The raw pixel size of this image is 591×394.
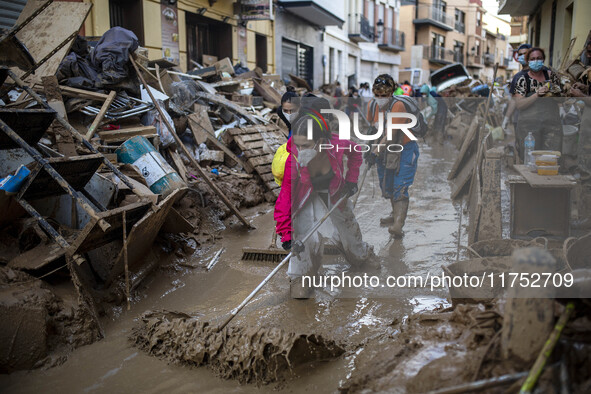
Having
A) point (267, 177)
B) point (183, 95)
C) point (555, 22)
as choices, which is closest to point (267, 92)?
point (183, 95)

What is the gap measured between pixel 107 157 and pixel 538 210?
468 centimetres

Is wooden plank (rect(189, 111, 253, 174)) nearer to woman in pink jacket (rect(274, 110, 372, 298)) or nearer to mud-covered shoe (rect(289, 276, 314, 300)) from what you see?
woman in pink jacket (rect(274, 110, 372, 298))

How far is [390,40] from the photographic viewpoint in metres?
36.8

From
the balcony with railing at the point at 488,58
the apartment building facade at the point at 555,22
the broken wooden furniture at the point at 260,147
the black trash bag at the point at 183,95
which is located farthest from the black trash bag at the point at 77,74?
the balcony with railing at the point at 488,58

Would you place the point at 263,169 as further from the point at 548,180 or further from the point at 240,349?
the point at 240,349

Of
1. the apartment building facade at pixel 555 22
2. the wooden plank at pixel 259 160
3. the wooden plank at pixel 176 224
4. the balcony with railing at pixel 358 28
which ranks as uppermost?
the balcony with railing at pixel 358 28

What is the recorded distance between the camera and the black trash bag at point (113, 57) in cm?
714

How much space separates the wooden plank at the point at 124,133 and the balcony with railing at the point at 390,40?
30756 millimetres

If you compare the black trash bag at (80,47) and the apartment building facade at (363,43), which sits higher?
the apartment building facade at (363,43)

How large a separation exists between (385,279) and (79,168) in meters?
2.93

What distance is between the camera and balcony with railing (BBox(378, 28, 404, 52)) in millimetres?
35312

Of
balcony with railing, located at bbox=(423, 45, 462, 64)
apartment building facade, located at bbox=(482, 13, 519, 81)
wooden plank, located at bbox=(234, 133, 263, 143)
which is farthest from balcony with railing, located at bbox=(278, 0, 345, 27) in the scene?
apartment building facade, located at bbox=(482, 13, 519, 81)

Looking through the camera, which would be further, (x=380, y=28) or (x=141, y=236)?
(x=380, y=28)

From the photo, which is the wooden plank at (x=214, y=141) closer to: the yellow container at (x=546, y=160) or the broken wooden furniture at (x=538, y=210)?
the broken wooden furniture at (x=538, y=210)
